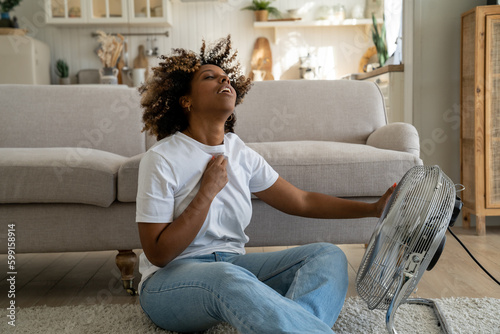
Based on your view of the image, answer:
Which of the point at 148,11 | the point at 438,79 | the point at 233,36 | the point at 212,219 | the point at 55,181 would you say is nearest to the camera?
the point at 212,219

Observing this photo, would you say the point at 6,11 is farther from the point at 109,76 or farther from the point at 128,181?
the point at 128,181

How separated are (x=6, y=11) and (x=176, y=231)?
13.9 feet

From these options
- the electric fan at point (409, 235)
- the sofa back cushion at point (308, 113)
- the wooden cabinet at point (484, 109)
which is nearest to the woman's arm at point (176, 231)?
the electric fan at point (409, 235)

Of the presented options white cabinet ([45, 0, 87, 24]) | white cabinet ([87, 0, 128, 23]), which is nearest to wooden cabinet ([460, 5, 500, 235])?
white cabinet ([87, 0, 128, 23])

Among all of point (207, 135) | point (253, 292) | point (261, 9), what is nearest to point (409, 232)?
point (253, 292)

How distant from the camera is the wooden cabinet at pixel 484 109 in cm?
250

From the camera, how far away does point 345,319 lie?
1.34 metres

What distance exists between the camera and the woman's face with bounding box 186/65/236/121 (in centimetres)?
124

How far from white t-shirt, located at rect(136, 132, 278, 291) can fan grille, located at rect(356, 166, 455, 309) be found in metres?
0.39

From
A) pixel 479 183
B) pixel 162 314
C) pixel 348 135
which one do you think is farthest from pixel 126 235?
pixel 479 183

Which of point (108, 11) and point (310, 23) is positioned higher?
point (108, 11)

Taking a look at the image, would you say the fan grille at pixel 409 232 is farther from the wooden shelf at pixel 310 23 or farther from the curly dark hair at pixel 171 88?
the wooden shelf at pixel 310 23

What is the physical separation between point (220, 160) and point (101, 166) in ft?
1.75

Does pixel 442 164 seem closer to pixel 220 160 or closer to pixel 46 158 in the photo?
pixel 220 160
